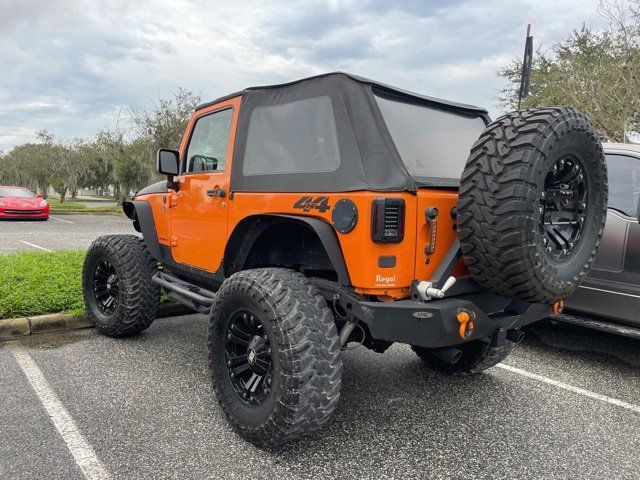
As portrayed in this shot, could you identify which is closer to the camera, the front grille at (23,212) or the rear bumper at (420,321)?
the rear bumper at (420,321)

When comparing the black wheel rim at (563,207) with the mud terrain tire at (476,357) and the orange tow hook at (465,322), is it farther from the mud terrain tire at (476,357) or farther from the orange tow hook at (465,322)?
the mud terrain tire at (476,357)

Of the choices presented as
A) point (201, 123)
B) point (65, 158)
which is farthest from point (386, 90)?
point (65, 158)

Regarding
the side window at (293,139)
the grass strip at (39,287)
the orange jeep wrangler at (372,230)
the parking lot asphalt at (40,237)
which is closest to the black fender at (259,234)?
the orange jeep wrangler at (372,230)

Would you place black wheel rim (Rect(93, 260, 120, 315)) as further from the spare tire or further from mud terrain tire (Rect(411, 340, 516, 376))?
the spare tire

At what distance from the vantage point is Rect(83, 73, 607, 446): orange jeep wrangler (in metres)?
2.34

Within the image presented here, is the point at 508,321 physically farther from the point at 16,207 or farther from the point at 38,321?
the point at 16,207

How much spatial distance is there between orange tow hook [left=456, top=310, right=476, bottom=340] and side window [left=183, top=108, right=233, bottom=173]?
6.37 ft

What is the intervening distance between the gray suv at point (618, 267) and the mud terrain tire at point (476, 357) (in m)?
0.98

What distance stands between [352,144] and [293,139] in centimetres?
51

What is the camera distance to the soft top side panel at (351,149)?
8.04 ft

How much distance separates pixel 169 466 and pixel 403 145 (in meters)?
2.13

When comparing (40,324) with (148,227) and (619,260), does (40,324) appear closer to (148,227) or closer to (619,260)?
(148,227)

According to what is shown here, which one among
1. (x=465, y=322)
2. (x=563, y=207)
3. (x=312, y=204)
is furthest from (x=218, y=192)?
(x=563, y=207)

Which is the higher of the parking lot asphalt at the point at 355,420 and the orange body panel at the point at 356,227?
the orange body panel at the point at 356,227
